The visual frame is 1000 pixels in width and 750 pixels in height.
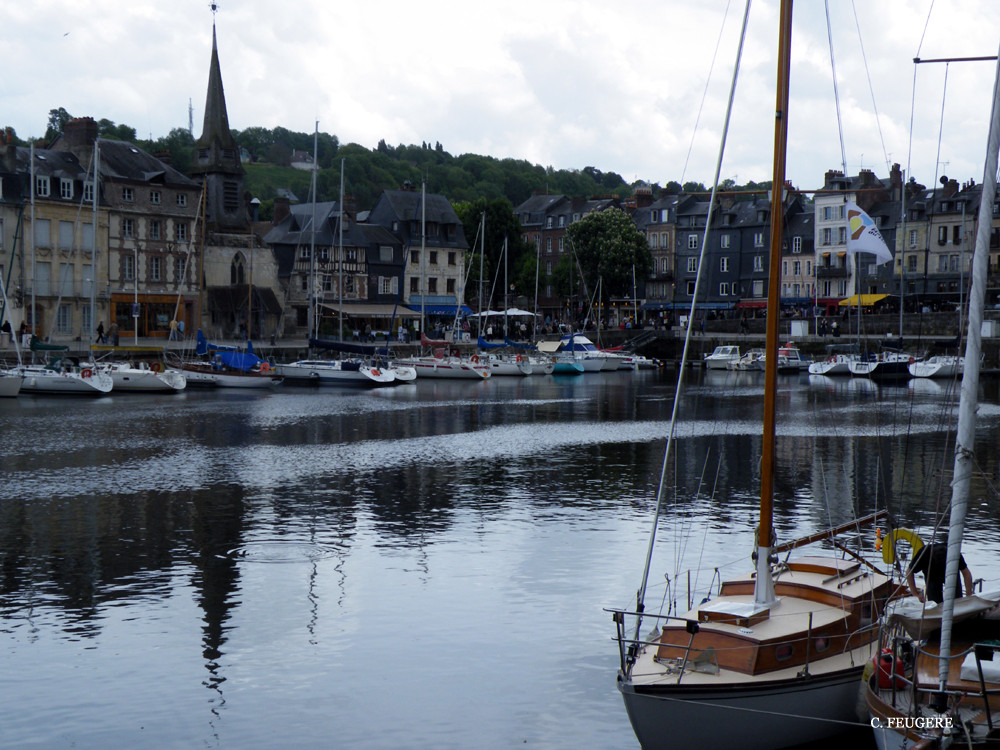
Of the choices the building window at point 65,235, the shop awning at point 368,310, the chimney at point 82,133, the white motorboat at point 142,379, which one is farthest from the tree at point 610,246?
the white motorboat at point 142,379

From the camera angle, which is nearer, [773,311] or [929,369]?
[773,311]

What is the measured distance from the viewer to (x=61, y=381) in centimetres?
5728

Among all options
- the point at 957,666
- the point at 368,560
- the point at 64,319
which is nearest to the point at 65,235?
the point at 64,319

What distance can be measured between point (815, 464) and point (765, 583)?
2212 cm

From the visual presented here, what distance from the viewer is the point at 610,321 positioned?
4636 inches

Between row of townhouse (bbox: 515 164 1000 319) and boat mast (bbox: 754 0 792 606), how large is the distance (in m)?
78.5

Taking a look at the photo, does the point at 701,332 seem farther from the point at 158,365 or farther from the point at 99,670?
the point at 99,670

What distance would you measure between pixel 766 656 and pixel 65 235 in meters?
71.6

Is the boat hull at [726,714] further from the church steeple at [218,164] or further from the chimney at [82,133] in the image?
the church steeple at [218,164]

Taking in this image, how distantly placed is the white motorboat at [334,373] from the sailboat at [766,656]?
184ft

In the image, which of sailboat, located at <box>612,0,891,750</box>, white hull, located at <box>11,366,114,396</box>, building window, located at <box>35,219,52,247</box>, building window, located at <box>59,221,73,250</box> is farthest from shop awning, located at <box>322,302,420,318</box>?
sailboat, located at <box>612,0,891,750</box>

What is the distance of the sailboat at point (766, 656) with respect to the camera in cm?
1154

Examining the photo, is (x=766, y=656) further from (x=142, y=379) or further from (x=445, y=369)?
(x=445, y=369)

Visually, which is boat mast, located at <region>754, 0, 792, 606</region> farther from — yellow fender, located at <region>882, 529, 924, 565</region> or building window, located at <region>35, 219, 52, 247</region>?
building window, located at <region>35, 219, 52, 247</region>
